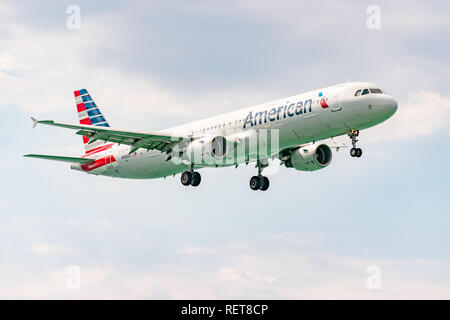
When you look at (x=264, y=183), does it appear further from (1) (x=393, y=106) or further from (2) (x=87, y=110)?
(2) (x=87, y=110)

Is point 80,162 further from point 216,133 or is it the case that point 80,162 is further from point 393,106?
point 393,106

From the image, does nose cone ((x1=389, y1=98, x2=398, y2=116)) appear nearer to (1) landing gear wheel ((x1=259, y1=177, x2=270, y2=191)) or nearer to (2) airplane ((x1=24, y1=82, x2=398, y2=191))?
(2) airplane ((x1=24, y1=82, x2=398, y2=191))

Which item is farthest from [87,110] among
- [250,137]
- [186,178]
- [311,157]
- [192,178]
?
[311,157]

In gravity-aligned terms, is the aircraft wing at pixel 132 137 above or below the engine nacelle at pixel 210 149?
above

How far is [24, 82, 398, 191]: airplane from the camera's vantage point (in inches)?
1767

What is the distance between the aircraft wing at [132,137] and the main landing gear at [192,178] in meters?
2.57

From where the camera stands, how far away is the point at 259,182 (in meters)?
55.3

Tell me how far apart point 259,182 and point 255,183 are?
1.10 feet

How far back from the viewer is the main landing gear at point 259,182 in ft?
181

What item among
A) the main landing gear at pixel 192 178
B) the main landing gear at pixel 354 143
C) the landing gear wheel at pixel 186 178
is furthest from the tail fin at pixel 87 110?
the main landing gear at pixel 354 143

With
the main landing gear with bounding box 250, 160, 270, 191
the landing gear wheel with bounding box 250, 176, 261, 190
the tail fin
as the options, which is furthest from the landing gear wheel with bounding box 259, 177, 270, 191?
the tail fin

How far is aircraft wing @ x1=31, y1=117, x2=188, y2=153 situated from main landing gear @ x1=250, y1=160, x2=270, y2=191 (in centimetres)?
684

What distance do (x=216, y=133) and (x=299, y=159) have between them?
24.7 ft

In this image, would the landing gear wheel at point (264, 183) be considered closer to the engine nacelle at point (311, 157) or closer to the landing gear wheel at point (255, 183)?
the landing gear wheel at point (255, 183)
